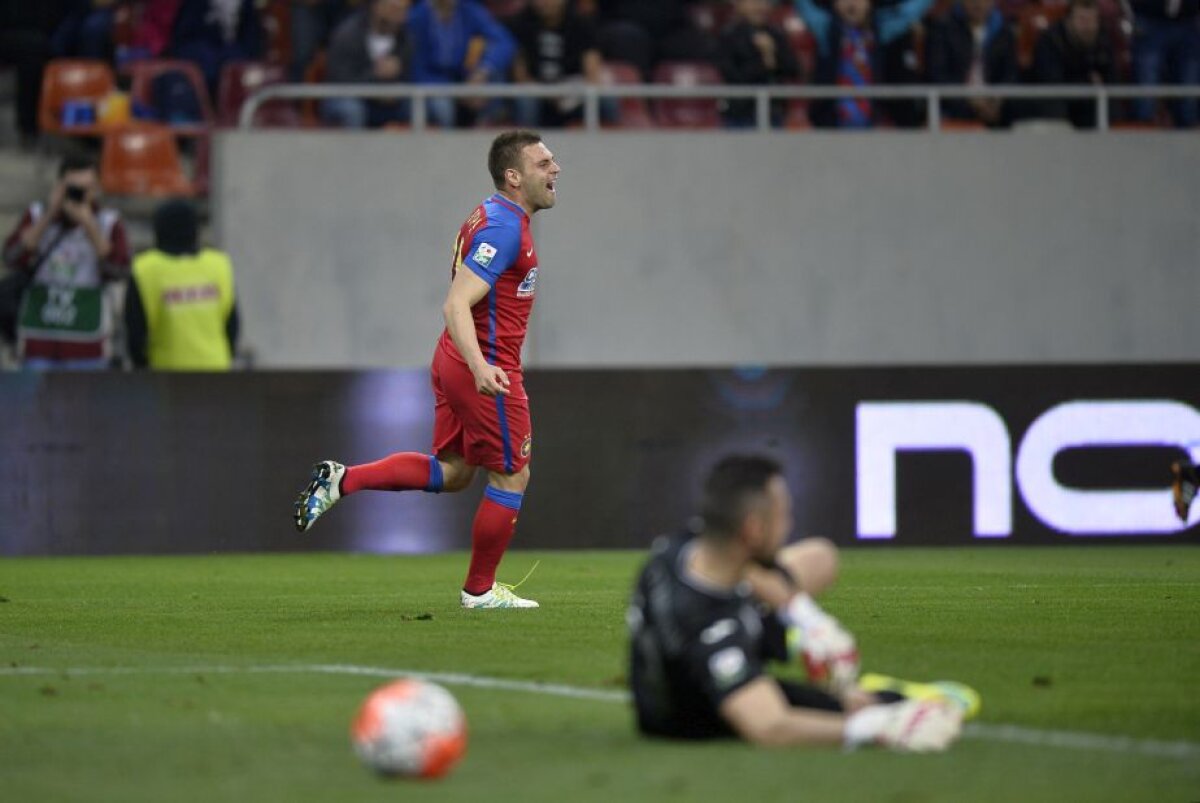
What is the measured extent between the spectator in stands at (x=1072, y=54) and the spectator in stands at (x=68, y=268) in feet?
25.7

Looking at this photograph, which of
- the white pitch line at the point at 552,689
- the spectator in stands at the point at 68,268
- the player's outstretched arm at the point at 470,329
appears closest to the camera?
the white pitch line at the point at 552,689

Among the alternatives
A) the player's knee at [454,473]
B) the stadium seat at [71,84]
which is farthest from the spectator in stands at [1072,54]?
the player's knee at [454,473]

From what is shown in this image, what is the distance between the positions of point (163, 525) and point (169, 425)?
0.72 metres

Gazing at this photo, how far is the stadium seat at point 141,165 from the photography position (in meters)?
19.8

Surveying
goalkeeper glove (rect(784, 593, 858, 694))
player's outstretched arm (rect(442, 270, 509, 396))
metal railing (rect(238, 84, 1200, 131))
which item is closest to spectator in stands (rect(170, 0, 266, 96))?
metal railing (rect(238, 84, 1200, 131))

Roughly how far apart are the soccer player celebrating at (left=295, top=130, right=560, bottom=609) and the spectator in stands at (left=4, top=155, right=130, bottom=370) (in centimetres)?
651

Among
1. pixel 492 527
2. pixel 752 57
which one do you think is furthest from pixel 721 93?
pixel 492 527

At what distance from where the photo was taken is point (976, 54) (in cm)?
1975

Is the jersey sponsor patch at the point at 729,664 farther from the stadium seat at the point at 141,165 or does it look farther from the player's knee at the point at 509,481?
the stadium seat at the point at 141,165

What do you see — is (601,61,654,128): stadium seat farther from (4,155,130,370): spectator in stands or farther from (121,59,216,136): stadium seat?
(4,155,130,370): spectator in stands

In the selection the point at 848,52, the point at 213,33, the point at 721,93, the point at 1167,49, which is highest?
the point at 213,33

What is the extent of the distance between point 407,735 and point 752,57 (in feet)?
45.4

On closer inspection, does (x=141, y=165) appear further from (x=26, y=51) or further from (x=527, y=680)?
(x=527, y=680)

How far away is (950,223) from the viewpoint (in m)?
19.2
